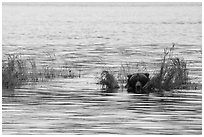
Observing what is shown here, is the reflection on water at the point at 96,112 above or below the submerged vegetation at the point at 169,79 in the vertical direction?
below

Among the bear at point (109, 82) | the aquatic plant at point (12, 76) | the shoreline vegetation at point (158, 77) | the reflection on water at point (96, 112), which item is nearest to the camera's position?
the reflection on water at point (96, 112)

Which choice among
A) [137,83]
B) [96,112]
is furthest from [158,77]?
[96,112]

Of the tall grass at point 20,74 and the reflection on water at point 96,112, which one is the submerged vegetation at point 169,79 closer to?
the reflection on water at point 96,112

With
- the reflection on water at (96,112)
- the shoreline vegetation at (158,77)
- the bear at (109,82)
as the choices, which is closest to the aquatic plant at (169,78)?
the shoreline vegetation at (158,77)

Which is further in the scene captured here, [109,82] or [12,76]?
[12,76]

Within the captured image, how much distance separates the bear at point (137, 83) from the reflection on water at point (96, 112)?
0.55 m

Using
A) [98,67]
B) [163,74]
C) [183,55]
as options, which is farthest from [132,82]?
[183,55]

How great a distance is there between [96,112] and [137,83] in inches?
164

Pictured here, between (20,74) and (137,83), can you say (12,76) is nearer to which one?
(20,74)

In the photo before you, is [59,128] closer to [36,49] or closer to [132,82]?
[132,82]

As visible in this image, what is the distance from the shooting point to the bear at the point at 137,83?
21.9 m

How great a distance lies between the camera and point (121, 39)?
186 feet

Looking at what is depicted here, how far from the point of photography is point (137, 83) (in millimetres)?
21922

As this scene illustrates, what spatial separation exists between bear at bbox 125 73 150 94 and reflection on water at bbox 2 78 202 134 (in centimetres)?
55
